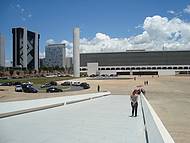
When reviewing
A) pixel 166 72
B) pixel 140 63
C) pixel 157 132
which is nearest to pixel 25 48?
pixel 140 63

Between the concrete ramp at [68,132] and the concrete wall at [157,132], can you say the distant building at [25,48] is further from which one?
the concrete wall at [157,132]

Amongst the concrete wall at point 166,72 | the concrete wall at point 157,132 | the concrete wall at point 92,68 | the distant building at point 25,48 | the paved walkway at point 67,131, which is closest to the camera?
the concrete wall at point 157,132

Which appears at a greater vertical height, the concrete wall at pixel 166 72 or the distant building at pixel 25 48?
the distant building at pixel 25 48

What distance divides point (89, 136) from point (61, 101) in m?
12.1

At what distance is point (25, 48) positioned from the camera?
16262 centimetres

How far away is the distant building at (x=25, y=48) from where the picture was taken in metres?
158

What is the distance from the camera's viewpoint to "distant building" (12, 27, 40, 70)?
518 feet

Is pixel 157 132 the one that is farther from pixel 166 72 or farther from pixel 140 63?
pixel 140 63

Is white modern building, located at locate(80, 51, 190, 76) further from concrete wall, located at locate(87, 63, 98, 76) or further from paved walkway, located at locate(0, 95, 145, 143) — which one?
paved walkway, located at locate(0, 95, 145, 143)

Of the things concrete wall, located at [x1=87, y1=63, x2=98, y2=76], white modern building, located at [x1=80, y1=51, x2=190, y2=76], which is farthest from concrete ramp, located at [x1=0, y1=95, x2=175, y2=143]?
concrete wall, located at [x1=87, y1=63, x2=98, y2=76]

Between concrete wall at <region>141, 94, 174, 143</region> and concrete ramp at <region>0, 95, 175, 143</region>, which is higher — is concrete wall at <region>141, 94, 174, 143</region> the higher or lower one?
the higher one

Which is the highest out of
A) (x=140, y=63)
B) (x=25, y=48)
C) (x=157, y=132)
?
(x=25, y=48)

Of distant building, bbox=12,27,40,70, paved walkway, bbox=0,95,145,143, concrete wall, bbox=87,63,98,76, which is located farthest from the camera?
concrete wall, bbox=87,63,98,76

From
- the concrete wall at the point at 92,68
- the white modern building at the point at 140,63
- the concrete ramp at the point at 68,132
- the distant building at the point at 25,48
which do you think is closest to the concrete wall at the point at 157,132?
the concrete ramp at the point at 68,132
